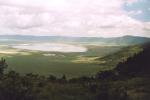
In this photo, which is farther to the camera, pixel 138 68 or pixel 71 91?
pixel 138 68

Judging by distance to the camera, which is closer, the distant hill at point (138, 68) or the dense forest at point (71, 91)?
the dense forest at point (71, 91)

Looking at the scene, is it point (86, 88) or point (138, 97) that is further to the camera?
point (86, 88)

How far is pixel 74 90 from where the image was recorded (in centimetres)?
12862

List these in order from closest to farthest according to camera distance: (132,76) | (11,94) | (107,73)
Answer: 1. (11,94)
2. (132,76)
3. (107,73)

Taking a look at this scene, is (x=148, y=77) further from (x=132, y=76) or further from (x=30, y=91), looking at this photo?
(x=30, y=91)

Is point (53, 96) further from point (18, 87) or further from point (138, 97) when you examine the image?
point (138, 97)

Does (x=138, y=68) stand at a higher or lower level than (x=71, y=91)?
higher

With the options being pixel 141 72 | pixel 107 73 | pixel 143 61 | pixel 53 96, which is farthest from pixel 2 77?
pixel 143 61

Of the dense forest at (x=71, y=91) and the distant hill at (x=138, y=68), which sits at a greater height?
the distant hill at (x=138, y=68)

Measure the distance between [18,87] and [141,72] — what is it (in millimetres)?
84495

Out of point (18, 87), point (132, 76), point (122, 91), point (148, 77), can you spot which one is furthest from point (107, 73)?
point (18, 87)

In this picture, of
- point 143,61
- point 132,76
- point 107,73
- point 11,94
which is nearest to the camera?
point 11,94

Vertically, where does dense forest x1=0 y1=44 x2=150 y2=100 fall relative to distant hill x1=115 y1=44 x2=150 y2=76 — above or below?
below

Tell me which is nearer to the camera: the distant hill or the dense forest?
the dense forest
